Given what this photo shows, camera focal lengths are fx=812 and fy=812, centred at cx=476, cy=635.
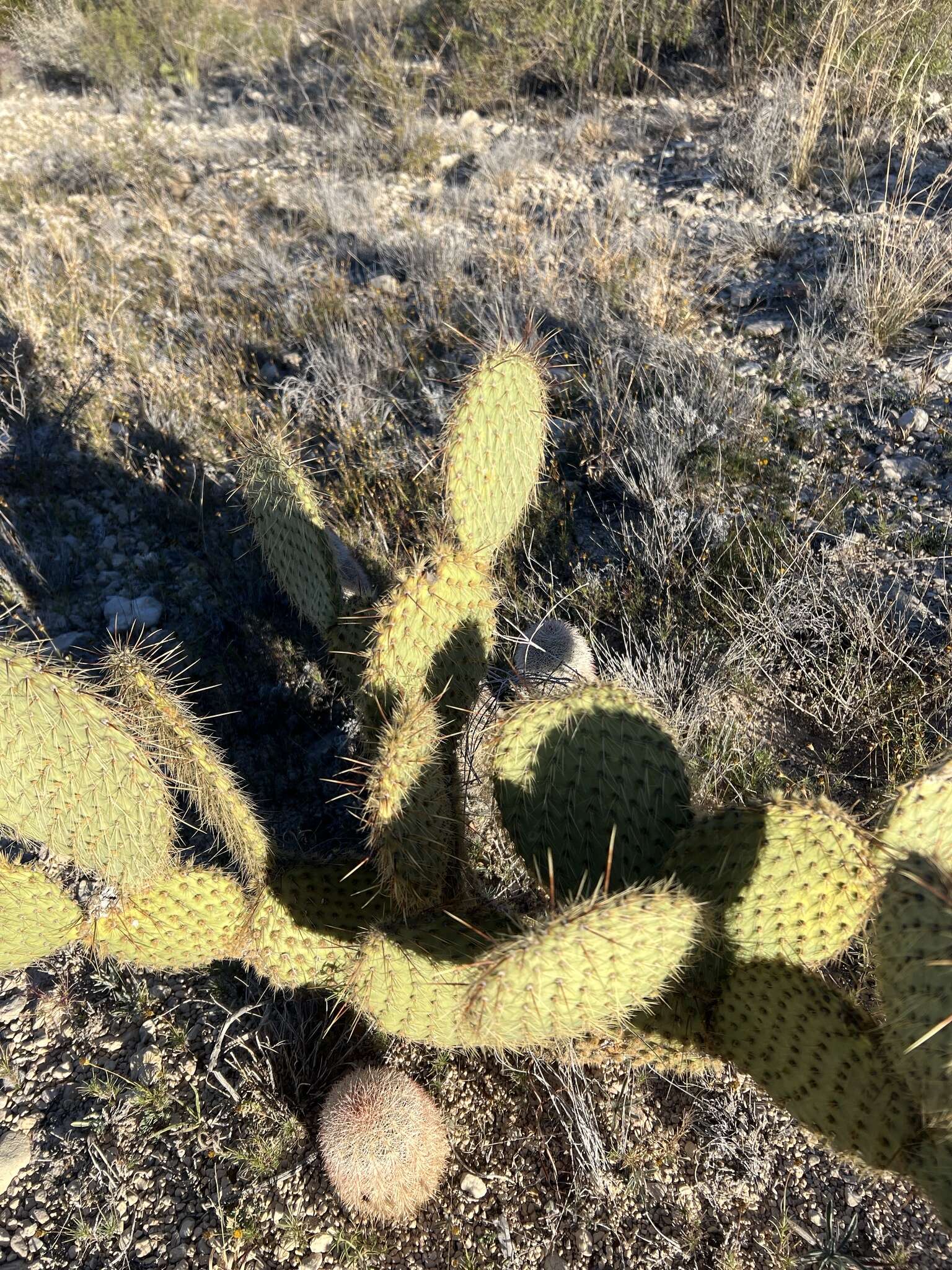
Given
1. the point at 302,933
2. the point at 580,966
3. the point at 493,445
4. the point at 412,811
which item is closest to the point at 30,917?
the point at 302,933

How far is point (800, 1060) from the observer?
5.41 feet

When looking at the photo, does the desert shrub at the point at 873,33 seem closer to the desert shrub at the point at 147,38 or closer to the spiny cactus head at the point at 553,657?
the spiny cactus head at the point at 553,657

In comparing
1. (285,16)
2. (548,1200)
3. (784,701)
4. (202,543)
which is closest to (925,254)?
(784,701)

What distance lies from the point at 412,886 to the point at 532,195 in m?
4.67

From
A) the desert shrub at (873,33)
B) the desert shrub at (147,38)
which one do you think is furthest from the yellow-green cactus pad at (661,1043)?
the desert shrub at (147,38)

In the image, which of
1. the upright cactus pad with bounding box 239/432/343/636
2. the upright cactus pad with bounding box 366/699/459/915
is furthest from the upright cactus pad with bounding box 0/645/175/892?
the upright cactus pad with bounding box 239/432/343/636

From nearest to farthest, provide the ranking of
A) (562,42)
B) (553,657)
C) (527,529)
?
(553,657), (527,529), (562,42)

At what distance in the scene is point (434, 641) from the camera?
6.76ft

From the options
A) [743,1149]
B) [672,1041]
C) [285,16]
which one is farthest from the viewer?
[285,16]

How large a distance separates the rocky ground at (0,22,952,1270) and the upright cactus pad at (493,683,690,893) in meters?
0.64

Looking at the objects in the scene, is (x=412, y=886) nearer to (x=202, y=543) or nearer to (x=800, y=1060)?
(x=800, y=1060)

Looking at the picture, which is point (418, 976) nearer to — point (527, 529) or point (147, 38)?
point (527, 529)

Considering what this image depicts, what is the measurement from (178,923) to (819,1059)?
1.48 meters

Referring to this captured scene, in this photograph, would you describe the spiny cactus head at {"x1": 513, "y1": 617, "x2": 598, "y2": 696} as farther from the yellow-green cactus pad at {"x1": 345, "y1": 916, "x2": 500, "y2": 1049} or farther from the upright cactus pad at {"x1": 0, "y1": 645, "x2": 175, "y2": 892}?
the upright cactus pad at {"x1": 0, "y1": 645, "x2": 175, "y2": 892}
